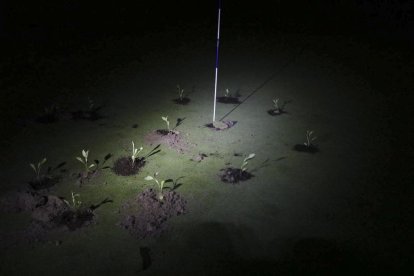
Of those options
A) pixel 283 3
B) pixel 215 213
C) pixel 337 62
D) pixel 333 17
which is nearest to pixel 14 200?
pixel 215 213

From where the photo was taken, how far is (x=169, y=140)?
7473mm

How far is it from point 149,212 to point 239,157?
223cm

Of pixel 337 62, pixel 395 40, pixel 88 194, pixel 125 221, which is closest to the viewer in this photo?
pixel 125 221

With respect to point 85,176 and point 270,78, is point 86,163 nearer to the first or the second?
point 85,176

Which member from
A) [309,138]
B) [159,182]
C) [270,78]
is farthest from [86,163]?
[270,78]

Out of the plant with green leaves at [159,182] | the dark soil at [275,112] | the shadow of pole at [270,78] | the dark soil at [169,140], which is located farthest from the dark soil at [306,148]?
the plant with green leaves at [159,182]

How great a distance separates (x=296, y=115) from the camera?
28.6 feet

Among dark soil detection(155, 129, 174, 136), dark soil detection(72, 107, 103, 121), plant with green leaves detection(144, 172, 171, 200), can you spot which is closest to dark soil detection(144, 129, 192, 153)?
dark soil detection(155, 129, 174, 136)

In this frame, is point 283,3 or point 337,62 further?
point 283,3

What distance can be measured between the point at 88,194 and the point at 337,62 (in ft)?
30.0

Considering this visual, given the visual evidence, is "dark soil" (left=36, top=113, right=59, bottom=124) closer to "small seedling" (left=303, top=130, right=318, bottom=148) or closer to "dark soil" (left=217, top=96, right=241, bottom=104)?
"dark soil" (left=217, top=96, right=241, bottom=104)

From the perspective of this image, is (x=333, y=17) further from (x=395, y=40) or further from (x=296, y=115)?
(x=296, y=115)

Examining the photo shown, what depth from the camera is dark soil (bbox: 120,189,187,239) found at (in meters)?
5.18

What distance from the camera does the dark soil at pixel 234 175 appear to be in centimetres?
627
